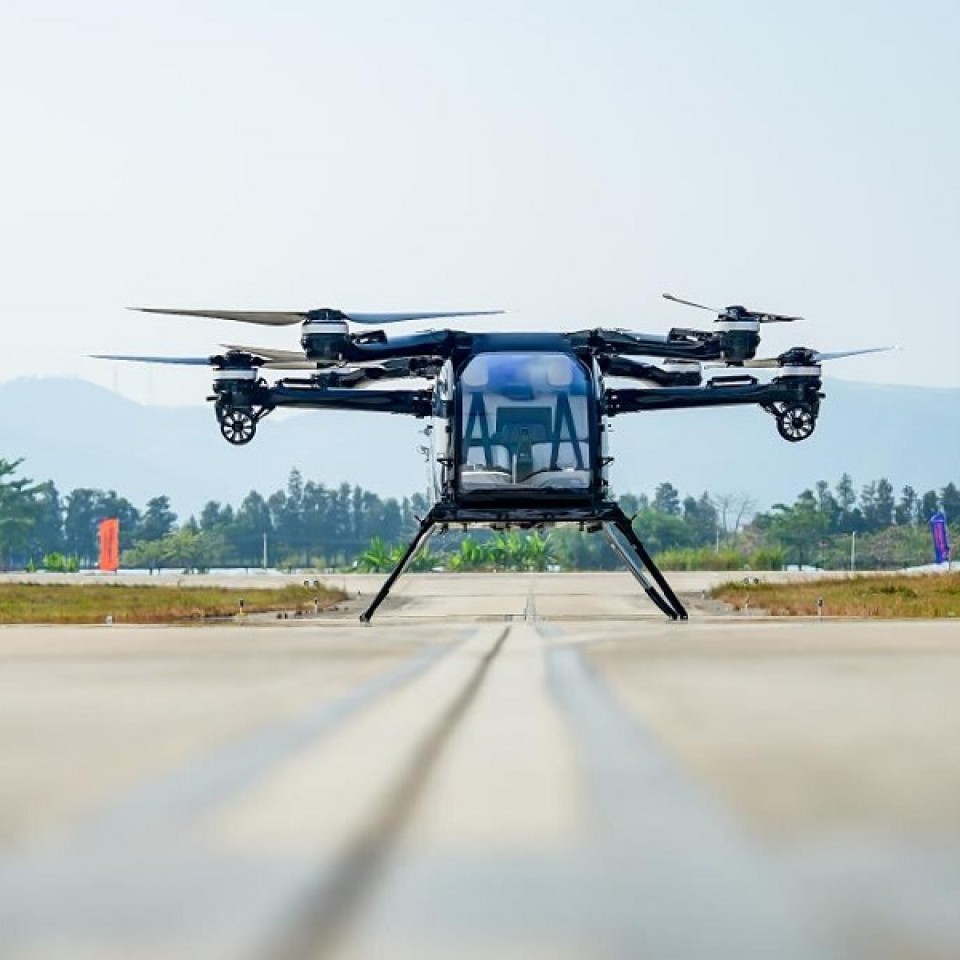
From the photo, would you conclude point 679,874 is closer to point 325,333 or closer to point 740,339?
point 325,333

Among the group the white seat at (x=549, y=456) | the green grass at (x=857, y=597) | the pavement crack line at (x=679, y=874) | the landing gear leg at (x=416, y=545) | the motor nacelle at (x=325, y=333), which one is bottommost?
the pavement crack line at (x=679, y=874)

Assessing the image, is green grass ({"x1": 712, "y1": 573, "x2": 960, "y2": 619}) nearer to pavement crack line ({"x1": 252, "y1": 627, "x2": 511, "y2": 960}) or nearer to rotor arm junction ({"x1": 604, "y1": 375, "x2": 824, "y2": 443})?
rotor arm junction ({"x1": 604, "y1": 375, "x2": 824, "y2": 443})

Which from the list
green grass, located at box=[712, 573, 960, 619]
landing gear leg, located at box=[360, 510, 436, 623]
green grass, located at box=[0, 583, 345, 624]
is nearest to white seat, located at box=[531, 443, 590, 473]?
landing gear leg, located at box=[360, 510, 436, 623]

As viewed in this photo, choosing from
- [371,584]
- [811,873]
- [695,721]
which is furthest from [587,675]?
[371,584]

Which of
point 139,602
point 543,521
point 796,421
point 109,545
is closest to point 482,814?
point 543,521

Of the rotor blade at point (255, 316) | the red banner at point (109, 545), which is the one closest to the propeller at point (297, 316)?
the rotor blade at point (255, 316)

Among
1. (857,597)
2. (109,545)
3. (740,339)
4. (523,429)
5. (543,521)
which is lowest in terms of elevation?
(857,597)

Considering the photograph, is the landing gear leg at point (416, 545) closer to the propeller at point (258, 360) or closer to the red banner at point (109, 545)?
the propeller at point (258, 360)
